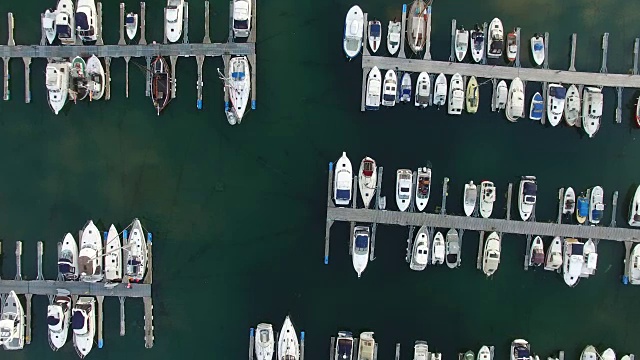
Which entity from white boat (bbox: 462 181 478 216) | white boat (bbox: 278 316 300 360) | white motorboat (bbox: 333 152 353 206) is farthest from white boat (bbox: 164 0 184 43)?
white boat (bbox: 462 181 478 216)

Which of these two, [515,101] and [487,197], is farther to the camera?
[487,197]

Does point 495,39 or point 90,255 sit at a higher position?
point 495,39

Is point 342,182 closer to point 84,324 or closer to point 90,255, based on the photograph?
point 90,255

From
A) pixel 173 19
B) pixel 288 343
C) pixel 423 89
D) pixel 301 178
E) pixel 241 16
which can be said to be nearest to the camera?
pixel 241 16

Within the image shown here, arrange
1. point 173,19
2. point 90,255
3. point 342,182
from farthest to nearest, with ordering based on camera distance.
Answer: point 173,19
point 342,182
point 90,255

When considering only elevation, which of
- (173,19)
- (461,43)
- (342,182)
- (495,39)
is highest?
(173,19)

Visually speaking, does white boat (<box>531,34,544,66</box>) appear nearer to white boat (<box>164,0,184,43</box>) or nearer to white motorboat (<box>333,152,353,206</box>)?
white motorboat (<box>333,152,353,206</box>)

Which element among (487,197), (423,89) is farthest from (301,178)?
(487,197)

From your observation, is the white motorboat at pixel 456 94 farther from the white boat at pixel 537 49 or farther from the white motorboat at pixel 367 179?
the white motorboat at pixel 367 179
